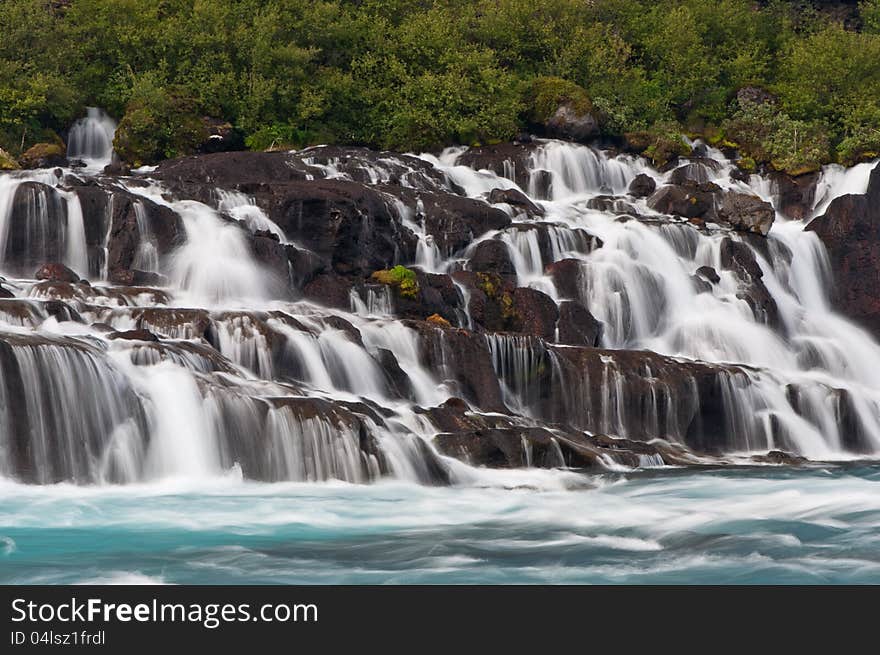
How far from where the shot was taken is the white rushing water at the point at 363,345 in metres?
17.4

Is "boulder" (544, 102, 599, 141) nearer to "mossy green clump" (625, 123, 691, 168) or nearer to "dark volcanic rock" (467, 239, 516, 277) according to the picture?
"mossy green clump" (625, 123, 691, 168)

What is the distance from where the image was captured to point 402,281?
26.5 metres

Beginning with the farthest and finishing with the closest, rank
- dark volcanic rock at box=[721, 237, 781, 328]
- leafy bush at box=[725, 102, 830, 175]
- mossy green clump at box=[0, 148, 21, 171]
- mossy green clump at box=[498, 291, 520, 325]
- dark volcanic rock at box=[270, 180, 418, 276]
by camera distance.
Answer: leafy bush at box=[725, 102, 830, 175] → mossy green clump at box=[0, 148, 21, 171] → dark volcanic rock at box=[721, 237, 781, 328] → dark volcanic rock at box=[270, 180, 418, 276] → mossy green clump at box=[498, 291, 520, 325]

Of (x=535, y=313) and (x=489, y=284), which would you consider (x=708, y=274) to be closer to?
(x=535, y=313)

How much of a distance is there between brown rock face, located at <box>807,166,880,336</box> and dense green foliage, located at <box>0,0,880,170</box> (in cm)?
543

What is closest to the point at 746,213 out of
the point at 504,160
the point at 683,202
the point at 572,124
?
the point at 683,202

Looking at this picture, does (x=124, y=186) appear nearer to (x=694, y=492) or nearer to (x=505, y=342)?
(x=505, y=342)

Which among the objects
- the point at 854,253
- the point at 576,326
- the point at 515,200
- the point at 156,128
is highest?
the point at 156,128

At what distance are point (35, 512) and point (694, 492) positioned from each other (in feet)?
30.6

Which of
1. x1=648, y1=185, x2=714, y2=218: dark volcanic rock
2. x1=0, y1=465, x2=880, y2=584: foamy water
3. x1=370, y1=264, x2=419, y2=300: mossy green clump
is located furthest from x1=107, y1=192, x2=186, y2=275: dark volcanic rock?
x1=648, y1=185, x2=714, y2=218: dark volcanic rock

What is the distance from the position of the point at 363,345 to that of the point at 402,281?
187 inches

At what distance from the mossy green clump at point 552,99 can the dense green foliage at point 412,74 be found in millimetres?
84

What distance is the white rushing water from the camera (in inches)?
685
